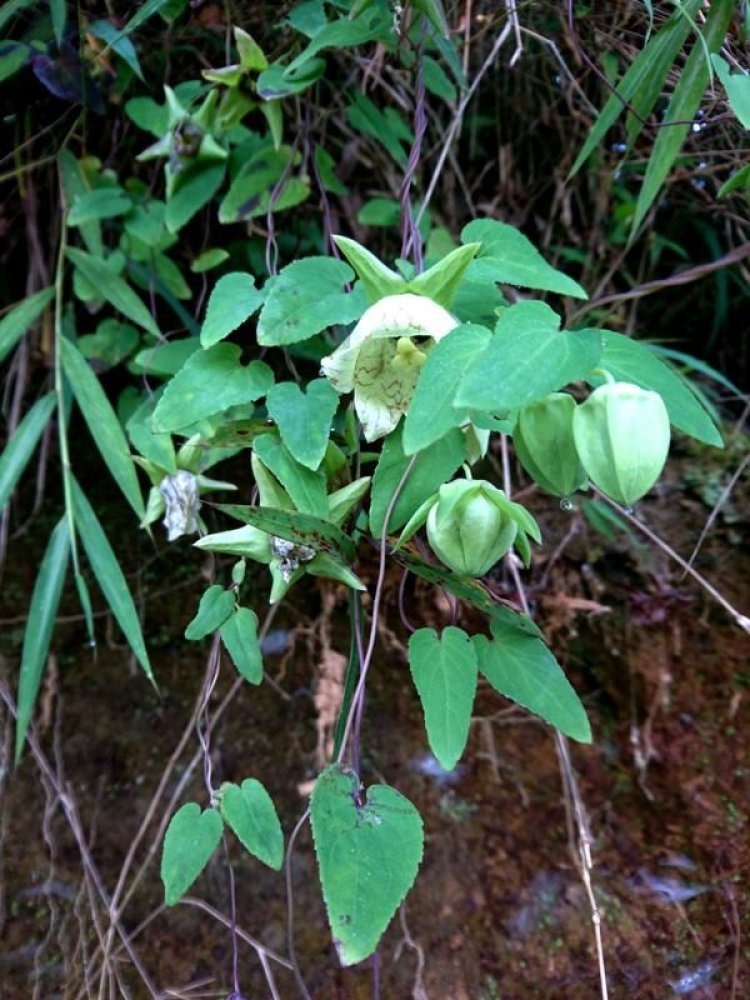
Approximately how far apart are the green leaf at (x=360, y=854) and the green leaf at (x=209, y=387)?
262 mm

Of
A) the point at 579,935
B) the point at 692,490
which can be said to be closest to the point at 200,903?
the point at 579,935

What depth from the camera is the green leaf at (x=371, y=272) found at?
1.67 ft

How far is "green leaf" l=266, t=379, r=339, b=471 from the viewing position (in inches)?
20.4

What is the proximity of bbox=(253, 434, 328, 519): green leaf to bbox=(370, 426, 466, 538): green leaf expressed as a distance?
0.04 meters

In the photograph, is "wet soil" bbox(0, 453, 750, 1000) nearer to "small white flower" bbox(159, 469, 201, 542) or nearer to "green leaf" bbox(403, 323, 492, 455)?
"small white flower" bbox(159, 469, 201, 542)

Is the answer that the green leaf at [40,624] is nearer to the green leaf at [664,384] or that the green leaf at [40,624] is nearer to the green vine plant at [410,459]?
the green vine plant at [410,459]

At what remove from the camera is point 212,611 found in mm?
551

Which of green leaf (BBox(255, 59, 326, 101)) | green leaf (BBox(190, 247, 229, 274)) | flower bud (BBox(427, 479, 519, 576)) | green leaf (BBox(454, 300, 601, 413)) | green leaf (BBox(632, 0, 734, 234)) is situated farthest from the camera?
green leaf (BBox(190, 247, 229, 274))

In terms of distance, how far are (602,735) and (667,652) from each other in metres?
0.13

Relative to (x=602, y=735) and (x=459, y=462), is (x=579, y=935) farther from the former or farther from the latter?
(x=459, y=462)

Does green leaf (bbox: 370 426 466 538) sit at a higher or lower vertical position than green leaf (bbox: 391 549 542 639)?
higher

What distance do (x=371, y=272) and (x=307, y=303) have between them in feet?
0.19

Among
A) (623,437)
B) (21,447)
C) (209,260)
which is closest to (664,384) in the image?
(623,437)

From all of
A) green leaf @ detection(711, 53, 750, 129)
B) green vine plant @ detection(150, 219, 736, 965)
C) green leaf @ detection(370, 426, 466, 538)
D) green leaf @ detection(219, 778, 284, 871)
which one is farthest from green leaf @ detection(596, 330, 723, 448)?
green leaf @ detection(219, 778, 284, 871)
